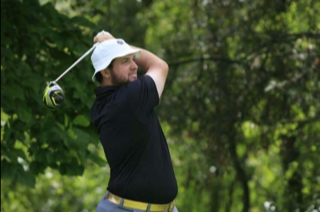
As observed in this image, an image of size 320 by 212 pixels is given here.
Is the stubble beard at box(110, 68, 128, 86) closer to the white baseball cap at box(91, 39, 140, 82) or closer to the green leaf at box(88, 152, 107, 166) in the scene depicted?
the white baseball cap at box(91, 39, 140, 82)

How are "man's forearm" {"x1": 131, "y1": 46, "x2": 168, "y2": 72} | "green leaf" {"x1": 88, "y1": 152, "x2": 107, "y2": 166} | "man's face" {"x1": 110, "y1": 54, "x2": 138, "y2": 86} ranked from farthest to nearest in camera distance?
"green leaf" {"x1": 88, "y1": 152, "x2": 107, "y2": 166} < "man's forearm" {"x1": 131, "y1": 46, "x2": 168, "y2": 72} < "man's face" {"x1": 110, "y1": 54, "x2": 138, "y2": 86}

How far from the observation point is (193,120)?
1004 cm

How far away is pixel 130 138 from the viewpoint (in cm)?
397

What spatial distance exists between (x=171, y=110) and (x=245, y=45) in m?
1.34

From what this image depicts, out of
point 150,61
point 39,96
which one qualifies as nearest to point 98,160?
point 39,96

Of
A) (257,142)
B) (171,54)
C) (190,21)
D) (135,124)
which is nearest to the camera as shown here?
(135,124)

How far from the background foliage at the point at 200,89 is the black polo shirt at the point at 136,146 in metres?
2.88

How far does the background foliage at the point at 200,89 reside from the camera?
7.09 metres

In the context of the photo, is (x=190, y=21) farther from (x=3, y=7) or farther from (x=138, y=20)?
(x=3, y=7)

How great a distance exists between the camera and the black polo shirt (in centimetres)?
396

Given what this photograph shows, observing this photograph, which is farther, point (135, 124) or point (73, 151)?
point (73, 151)

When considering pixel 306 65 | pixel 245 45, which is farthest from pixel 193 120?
pixel 306 65

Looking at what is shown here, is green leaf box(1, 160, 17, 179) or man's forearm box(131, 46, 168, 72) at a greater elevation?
man's forearm box(131, 46, 168, 72)

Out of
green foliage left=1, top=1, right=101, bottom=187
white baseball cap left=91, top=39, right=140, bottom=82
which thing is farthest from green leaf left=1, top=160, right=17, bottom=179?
white baseball cap left=91, top=39, right=140, bottom=82
